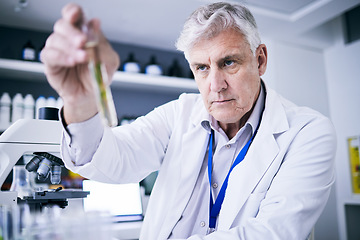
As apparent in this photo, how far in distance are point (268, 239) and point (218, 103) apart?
527 millimetres

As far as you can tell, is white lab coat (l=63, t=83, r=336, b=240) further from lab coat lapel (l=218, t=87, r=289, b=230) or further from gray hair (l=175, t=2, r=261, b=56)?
gray hair (l=175, t=2, r=261, b=56)

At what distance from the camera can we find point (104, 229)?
56 centimetres

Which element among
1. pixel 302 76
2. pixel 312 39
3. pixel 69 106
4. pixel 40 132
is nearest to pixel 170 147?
pixel 40 132

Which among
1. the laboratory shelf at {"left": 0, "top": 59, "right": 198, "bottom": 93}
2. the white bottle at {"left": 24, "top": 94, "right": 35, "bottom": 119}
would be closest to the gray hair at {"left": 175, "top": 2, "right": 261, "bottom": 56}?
the laboratory shelf at {"left": 0, "top": 59, "right": 198, "bottom": 93}

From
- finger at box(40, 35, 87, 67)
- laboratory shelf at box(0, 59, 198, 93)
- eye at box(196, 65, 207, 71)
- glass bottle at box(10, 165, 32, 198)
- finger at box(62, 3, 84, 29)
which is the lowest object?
glass bottle at box(10, 165, 32, 198)

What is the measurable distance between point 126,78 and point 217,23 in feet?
5.81

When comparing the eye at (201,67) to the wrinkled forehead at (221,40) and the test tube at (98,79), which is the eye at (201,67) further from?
the test tube at (98,79)

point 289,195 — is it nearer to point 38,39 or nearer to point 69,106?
point 69,106

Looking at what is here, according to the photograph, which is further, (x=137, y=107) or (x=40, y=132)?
(x=137, y=107)

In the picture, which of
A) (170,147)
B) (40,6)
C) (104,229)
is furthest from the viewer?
(40,6)

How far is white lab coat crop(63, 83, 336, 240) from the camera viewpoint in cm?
103

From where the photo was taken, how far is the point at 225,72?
1.25 m

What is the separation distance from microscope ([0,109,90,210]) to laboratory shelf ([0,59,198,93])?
1514 millimetres

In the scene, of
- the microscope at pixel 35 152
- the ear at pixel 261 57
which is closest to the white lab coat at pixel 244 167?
the ear at pixel 261 57
